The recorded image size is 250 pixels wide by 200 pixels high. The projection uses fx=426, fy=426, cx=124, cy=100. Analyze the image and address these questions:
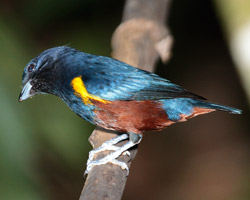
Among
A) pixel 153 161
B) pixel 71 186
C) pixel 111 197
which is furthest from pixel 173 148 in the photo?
pixel 111 197

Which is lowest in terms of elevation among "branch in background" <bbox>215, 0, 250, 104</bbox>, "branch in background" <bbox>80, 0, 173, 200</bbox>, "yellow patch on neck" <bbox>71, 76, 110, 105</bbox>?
"yellow patch on neck" <bbox>71, 76, 110, 105</bbox>

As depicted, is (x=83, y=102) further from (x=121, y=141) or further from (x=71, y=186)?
(x=71, y=186)

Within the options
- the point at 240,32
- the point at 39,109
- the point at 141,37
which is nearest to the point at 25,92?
the point at 39,109

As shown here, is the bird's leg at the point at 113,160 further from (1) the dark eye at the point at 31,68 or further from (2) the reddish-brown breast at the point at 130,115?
(1) the dark eye at the point at 31,68

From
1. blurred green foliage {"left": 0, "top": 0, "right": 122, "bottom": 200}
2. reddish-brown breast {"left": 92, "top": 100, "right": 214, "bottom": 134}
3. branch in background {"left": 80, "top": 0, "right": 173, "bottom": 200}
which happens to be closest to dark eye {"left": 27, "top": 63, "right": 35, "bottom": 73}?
blurred green foliage {"left": 0, "top": 0, "right": 122, "bottom": 200}

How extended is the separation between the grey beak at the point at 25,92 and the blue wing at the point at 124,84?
Result: 0.53 metres

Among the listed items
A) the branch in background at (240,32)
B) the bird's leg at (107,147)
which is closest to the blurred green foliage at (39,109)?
the bird's leg at (107,147)

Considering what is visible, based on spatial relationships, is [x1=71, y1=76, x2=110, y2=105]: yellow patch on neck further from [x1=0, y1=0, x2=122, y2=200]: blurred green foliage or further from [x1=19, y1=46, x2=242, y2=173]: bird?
[x1=0, y1=0, x2=122, y2=200]: blurred green foliage

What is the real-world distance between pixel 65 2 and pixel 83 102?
226 cm

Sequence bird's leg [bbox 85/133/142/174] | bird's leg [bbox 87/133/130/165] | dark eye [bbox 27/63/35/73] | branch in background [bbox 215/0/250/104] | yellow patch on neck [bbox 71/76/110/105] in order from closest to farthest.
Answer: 1. branch in background [bbox 215/0/250/104]
2. bird's leg [bbox 85/133/142/174]
3. bird's leg [bbox 87/133/130/165]
4. yellow patch on neck [bbox 71/76/110/105]
5. dark eye [bbox 27/63/35/73]

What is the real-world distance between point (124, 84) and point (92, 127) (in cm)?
204

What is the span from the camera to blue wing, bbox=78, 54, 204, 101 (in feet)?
12.2

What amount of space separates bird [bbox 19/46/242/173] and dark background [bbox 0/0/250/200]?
1.39ft

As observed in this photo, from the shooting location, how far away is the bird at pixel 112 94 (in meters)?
3.69
